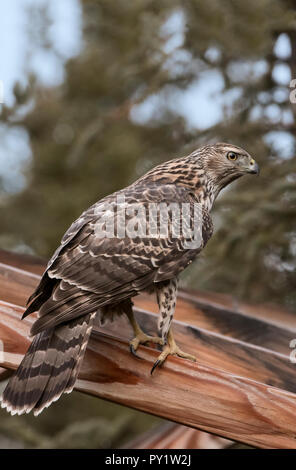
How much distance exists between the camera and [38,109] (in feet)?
27.3

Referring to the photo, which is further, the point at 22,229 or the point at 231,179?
the point at 22,229

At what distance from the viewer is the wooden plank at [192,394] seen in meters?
2.23

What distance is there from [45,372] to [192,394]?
0.56 meters

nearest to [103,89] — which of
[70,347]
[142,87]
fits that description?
[142,87]

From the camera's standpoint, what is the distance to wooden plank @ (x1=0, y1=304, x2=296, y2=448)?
2.23m

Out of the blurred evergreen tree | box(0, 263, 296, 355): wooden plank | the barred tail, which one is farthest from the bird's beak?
the barred tail

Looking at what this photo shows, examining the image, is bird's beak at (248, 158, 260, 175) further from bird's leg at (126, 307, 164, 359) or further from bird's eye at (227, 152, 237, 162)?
bird's leg at (126, 307, 164, 359)

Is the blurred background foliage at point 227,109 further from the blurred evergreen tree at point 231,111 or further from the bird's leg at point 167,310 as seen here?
the bird's leg at point 167,310

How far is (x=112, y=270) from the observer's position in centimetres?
244

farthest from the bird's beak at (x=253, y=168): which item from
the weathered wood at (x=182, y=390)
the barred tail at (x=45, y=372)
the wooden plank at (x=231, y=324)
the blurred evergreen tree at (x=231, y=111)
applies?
the barred tail at (x=45, y=372)

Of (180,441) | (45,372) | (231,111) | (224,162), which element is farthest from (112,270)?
(231,111)

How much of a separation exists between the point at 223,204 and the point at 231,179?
61 centimetres

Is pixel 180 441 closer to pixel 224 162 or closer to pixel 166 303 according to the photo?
pixel 166 303

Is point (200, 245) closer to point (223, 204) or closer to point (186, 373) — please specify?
point (186, 373)
